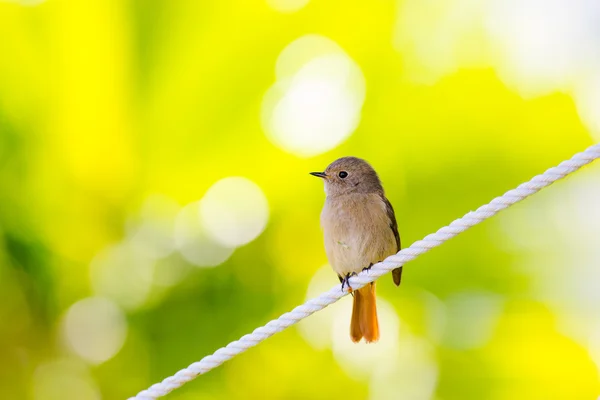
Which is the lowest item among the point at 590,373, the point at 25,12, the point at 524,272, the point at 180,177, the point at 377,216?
the point at 590,373

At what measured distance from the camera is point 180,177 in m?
6.70

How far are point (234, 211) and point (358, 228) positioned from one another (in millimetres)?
2745

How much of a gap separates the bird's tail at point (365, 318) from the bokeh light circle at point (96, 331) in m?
2.88

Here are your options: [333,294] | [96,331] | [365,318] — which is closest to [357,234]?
[365,318]

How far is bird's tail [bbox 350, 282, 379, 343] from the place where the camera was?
13.2 feet

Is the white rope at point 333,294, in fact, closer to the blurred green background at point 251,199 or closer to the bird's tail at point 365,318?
the bird's tail at point 365,318

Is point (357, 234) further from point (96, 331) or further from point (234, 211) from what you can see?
point (96, 331)

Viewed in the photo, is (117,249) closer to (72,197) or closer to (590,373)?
(72,197)

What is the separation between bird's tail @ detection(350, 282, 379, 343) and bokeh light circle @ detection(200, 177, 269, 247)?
7.67ft

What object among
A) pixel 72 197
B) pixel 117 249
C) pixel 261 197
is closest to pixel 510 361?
pixel 261 197

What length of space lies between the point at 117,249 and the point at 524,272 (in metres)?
3.46

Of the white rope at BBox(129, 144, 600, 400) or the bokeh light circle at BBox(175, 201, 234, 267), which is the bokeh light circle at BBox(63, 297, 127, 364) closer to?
the bokeh light circle at BBox(175, 201, 234, 267)

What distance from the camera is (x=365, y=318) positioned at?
4.03 m

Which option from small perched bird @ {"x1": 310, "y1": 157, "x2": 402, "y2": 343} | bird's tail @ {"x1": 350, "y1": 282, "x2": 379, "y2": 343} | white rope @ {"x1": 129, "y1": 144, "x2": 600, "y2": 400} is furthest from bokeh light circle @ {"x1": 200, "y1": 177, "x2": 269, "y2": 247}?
white rope @ {"x1": 129, "y1": 144, "x2": 600, "y2": 400}
